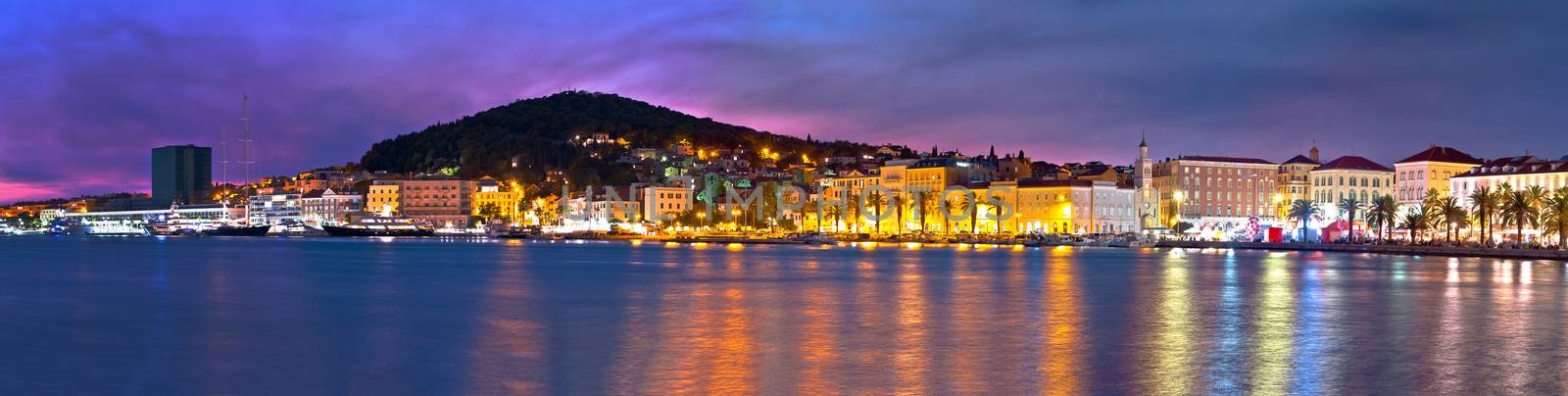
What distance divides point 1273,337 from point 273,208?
569 ft

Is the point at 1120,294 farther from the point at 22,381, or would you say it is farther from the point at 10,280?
the point at 10,280

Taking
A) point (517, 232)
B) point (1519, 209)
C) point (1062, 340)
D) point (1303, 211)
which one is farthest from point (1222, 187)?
point (1062, 340)

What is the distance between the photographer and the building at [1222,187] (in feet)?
368

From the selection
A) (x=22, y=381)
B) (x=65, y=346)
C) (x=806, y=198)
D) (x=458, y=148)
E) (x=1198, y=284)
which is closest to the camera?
(x=22, y=381)

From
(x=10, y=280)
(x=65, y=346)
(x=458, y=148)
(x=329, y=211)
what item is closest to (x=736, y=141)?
(x=458, y=148)

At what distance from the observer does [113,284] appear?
35375 mm

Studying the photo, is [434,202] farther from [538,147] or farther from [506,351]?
[506,351]

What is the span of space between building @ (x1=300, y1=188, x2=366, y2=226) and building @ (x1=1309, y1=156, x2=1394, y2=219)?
104 m

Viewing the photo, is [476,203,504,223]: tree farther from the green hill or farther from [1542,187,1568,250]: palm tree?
[1542,187,1568,250]: palm tree

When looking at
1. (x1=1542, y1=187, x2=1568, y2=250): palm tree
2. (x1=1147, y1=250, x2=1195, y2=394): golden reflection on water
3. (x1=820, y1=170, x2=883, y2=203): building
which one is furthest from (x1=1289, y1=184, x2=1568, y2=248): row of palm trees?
(x1=820, y1=170, x2=883, y2=203): building

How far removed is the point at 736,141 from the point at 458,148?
128 feet

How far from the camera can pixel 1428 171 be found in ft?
307

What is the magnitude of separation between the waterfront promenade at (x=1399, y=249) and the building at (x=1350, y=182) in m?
23.0

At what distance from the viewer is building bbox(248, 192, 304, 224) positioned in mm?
170188
